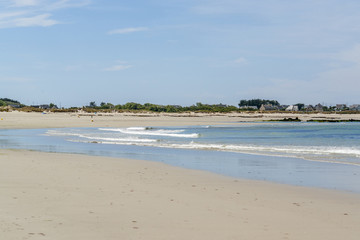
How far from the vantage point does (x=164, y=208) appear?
7754 mm

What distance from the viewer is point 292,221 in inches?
274

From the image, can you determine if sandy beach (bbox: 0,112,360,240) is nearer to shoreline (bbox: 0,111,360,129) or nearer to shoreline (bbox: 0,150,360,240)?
shoreline (bbox: 0,150,360,240)

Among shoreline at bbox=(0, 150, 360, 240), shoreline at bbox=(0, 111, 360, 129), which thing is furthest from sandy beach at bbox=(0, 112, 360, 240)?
shoreline at bbox=(0, 111, 360, 129)

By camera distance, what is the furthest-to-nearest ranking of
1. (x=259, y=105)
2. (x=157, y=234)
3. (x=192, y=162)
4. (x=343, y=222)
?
(x=259, y=105) < (x=192, y=162) < (x=343, y=222) < (x=157, y=234)

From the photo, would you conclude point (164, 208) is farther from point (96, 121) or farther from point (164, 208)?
point (96, 121)

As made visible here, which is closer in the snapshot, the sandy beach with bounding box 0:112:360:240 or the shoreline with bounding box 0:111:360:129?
the sandy beach with bounding box 0:112:360:240

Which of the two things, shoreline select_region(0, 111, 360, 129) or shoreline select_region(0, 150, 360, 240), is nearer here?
shoreline select_region(0, 150, 360, 240)

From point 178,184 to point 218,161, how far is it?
629 centimetres

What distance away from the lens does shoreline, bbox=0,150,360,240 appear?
6.27 m

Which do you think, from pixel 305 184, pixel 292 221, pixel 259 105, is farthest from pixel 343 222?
pixel 259 105

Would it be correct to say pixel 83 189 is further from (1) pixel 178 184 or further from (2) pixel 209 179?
(2) pixel 209 179

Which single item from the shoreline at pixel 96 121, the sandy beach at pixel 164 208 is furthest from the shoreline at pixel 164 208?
the shoreline at pixel 96 121

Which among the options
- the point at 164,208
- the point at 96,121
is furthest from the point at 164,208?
the point at 96,121

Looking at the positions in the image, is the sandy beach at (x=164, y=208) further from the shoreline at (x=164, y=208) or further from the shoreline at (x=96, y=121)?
the shoreline at (x=96, y=121)
